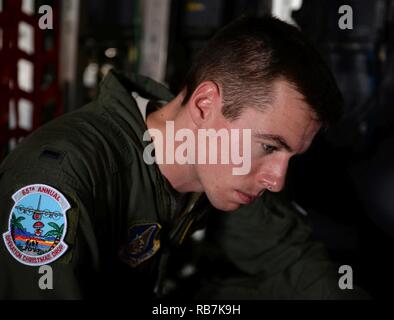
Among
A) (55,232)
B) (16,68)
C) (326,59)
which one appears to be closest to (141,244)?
(55,232)

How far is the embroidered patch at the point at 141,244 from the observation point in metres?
0.96

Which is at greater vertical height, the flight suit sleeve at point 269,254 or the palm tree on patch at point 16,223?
the palm tree on patch at point 16,223

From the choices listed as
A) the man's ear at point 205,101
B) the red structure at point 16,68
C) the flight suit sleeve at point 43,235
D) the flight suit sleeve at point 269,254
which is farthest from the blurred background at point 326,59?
the flight suit sleeve at point 43,235

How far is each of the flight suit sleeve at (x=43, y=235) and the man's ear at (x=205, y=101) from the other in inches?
11.0

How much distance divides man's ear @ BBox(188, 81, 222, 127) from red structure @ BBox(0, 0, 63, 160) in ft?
2.20

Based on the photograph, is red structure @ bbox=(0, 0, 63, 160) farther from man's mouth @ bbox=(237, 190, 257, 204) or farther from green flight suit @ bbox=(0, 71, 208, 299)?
man's mouth @ bbox=(237, 190, 257, 204)

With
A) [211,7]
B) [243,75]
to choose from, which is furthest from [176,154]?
[211,7]

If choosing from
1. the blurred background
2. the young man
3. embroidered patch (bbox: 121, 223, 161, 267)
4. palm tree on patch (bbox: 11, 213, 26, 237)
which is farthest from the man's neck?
the blurred background

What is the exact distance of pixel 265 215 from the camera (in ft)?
3.83

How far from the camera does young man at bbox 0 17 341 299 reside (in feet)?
2.36

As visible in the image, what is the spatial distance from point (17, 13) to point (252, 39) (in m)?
0.75

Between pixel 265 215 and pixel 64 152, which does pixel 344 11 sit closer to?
pixel 265 215

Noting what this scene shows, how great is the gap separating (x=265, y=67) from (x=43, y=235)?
1.49ft

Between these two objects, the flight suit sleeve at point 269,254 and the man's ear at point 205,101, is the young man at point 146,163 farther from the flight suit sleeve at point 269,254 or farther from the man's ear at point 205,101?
the flight suit sleeve at point 269,254
